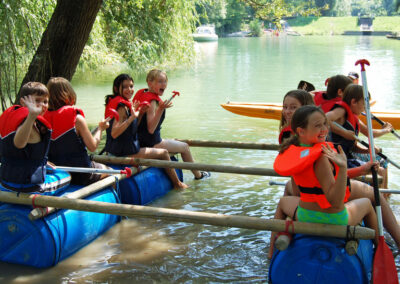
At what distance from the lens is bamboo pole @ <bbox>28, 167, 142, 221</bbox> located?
3525 millimetres

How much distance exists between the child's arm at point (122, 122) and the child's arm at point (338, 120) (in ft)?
6.33

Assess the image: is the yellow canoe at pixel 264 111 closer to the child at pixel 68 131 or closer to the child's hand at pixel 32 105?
the child at pixel 68 131

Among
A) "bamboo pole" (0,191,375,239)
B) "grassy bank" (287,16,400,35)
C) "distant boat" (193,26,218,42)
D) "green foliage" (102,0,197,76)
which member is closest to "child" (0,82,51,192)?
"bamboo pole" (0,191,375,239)

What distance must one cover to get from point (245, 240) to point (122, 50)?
658cm

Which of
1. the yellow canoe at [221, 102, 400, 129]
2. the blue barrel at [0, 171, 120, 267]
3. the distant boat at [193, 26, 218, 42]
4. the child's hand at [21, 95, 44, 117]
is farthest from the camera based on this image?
the distant boat at [193, 26, 218, 42]

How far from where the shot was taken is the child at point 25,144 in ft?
11.3

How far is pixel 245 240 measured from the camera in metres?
4.23

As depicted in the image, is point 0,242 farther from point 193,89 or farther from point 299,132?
point 193,89

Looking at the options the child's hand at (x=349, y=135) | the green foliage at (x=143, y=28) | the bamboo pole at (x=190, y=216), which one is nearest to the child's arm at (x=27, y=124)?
the bamboo pole at (x=190, y=216)

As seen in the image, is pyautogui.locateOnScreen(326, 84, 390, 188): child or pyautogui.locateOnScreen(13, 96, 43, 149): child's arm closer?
pyautogui.locateOnScreen(13, 96, 43, 149): child's arm

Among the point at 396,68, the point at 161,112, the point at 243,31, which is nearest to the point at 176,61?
the point at 161,112

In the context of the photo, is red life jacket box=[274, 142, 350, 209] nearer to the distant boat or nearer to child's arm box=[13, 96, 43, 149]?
child's arm box=[13, 96, 43, 149]

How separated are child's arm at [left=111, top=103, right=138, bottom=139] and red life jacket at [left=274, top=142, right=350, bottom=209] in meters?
2.15

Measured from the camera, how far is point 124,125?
4.79m
